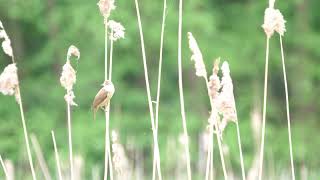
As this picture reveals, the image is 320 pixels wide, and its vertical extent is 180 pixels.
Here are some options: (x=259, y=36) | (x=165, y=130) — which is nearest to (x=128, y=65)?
(x=165, y=130)

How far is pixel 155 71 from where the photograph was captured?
799cm

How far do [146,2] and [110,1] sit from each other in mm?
5924

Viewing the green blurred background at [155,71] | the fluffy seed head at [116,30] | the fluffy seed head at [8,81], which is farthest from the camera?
the green blurred background at [155,71]

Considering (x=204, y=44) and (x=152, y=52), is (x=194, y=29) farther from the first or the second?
(x=152, y=52)

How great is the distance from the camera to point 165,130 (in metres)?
7.25

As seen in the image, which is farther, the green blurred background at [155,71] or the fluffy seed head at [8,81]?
the green blurred background at [155,71]

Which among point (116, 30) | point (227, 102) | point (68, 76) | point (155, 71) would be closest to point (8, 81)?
Result: point (68, 76)

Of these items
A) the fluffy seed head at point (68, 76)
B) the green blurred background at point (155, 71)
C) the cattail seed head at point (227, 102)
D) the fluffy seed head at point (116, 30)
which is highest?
the green blurred background at point (155, 71)

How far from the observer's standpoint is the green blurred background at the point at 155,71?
7.12 metres

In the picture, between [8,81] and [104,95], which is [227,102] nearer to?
[104,95]

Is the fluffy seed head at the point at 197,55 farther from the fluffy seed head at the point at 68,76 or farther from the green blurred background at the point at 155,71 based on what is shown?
the green blurred background at the point at 155,71

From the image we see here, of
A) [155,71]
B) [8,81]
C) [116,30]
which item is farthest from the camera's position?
[155,71]

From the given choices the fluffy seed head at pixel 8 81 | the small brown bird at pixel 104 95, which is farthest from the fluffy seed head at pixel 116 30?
the fluffy seed head at pixel 8 81

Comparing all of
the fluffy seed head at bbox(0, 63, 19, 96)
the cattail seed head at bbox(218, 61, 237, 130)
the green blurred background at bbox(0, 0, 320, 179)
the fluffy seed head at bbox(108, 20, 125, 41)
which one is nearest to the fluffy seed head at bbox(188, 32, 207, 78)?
the cattail seed head at bbox(218, 61, 237, 130)
